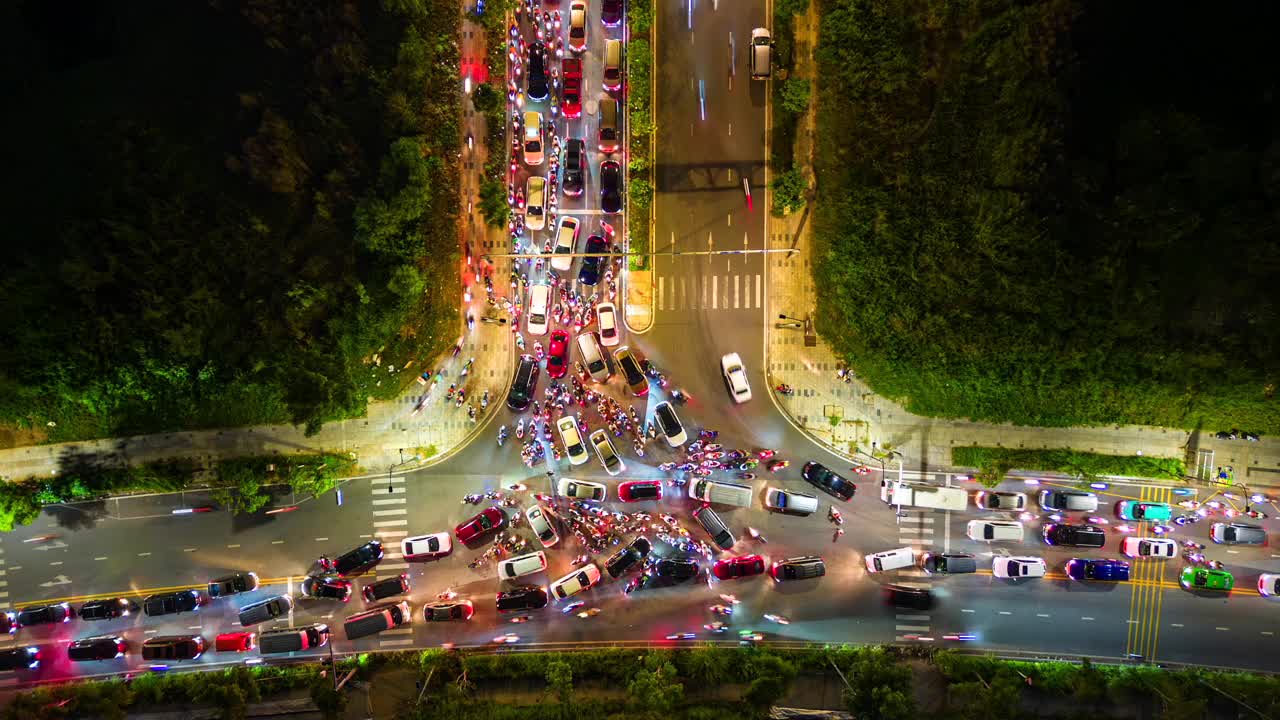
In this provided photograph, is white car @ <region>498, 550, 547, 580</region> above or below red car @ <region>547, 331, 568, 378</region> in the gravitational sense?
below

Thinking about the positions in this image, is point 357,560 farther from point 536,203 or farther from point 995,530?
point 995,530

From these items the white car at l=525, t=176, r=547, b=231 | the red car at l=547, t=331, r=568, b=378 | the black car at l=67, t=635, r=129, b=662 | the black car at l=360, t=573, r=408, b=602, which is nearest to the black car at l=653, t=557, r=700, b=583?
the red car at l=547, t=331, r=568, b=378

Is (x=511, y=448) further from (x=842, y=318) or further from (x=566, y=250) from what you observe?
(x=842, y=318)

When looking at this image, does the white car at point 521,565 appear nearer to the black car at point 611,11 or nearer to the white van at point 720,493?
the white van at point 720,493

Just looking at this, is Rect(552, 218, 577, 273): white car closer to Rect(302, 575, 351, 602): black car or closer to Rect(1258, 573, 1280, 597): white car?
Rect(302, 575, 351, 602): black car

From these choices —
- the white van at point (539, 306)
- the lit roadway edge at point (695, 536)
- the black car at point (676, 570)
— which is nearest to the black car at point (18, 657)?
the lit roadway edge at point (695, 536)

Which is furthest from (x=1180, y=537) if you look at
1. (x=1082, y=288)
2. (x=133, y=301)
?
(x=133, y=301)

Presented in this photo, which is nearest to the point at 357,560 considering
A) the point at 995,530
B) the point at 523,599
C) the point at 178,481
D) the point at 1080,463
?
the point at 523,599
